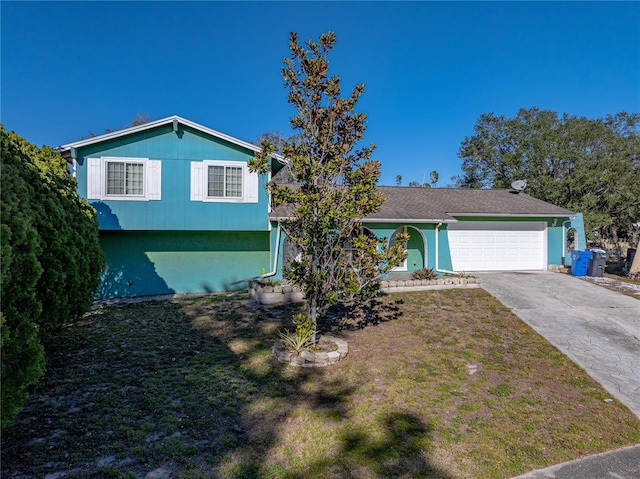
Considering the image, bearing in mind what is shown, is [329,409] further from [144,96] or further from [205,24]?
[144,96]

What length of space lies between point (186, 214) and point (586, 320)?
12244mm

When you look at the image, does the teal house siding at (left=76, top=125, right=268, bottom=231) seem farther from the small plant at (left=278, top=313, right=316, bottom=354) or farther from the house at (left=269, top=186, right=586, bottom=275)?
the small plant at (left=278, top=313, right=316, bottom=354)

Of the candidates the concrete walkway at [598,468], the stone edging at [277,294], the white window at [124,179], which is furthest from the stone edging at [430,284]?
the white window at [124,179]

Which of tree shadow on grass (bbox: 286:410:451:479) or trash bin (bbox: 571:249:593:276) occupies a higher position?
trash bin (bbox: 571:249:593:276)

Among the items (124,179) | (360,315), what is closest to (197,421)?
(360,315)

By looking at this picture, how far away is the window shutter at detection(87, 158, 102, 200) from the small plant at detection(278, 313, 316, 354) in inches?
347

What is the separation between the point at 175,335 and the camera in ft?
24.1

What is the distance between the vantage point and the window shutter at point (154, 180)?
11.2 metres

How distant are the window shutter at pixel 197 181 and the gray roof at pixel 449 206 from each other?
2588 millimetres

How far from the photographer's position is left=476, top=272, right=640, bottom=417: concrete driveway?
229 inches

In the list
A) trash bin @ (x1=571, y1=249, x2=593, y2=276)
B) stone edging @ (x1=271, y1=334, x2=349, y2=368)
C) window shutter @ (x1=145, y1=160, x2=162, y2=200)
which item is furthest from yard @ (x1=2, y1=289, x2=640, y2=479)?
trash bin @ (x1=571, y1=249, x2=593, y2=276)

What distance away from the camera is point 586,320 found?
8.48m

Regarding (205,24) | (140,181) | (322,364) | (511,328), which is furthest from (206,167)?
(511,328)

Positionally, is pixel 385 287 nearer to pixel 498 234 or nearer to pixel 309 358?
pixel 309 358
